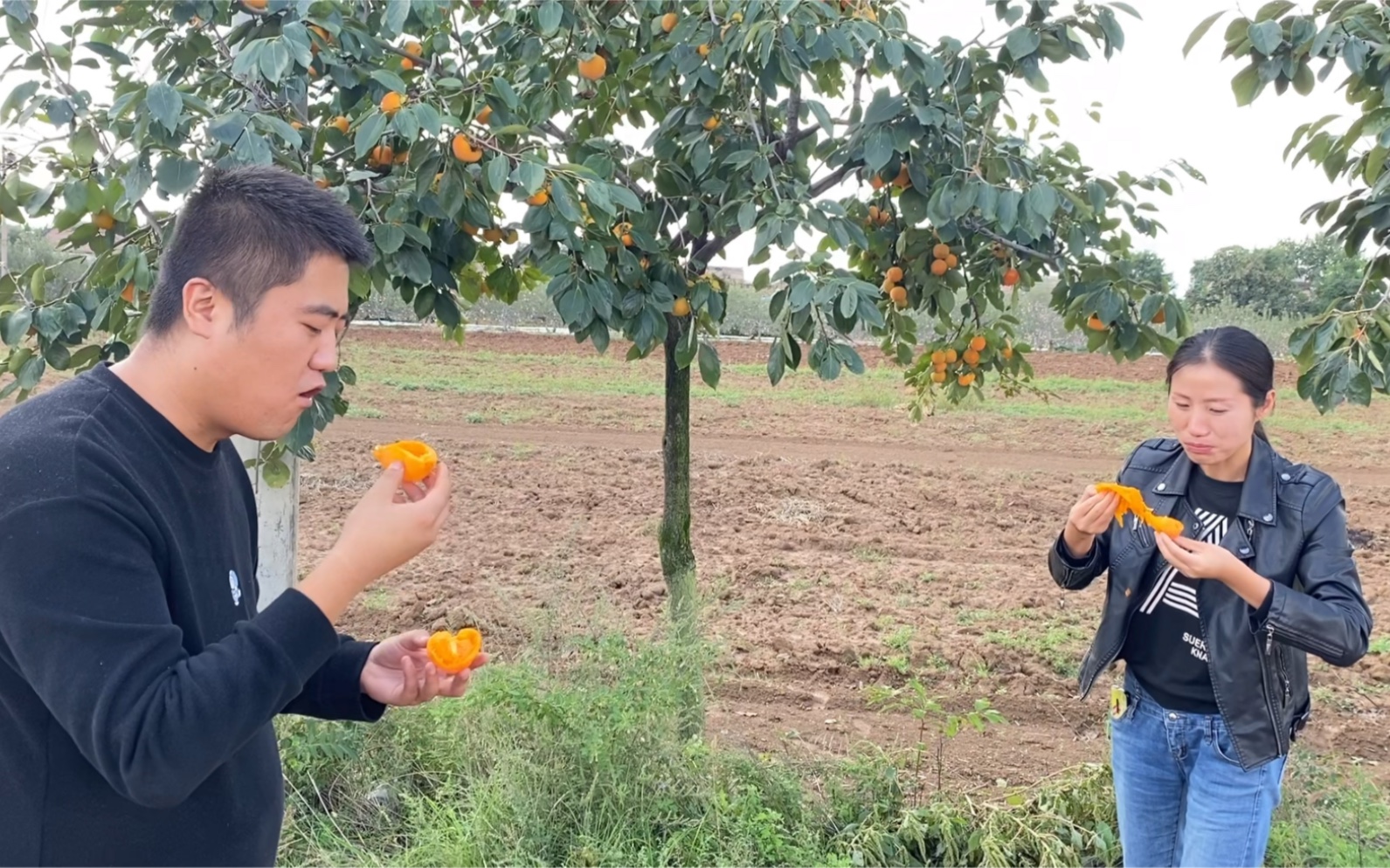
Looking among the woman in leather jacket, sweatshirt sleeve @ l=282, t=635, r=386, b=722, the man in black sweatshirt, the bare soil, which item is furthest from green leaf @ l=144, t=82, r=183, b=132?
A: the woman in leather jacket

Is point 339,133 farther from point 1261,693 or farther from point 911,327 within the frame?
point 1261,693

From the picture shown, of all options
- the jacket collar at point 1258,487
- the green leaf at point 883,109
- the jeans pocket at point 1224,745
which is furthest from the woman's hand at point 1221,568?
the green leaf at point 883,109

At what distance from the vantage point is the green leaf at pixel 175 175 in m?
2.12

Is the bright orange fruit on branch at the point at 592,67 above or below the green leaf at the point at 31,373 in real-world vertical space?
above

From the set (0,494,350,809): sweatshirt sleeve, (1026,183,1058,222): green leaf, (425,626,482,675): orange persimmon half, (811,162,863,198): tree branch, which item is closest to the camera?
(0,494,350,809): sweatshirt sleeve

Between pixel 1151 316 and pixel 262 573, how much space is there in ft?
8.55

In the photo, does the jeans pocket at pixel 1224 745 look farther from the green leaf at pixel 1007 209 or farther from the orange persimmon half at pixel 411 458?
the orange persimmon half at pixel 411 458

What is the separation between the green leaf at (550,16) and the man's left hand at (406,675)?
1.49 metres

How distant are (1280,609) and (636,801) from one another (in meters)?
1.60

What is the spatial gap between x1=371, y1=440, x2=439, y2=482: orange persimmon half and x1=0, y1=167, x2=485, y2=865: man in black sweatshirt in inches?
0.8

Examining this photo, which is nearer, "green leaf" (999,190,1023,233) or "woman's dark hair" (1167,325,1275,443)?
"woman's dark hair" (1167,325,1275,443)

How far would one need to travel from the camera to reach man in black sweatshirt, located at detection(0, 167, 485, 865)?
3.32 ft

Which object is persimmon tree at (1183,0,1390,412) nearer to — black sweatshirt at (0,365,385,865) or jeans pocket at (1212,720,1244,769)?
jeans pocket at (1212,720,1244,769)

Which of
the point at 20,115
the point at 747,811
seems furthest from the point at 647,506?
the point at 20,115
